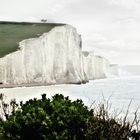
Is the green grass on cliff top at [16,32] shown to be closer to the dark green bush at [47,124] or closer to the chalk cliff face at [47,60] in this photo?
the chalk cliff face at [47,60]

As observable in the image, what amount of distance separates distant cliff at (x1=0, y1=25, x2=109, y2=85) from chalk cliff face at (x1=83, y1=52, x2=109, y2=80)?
2742cm

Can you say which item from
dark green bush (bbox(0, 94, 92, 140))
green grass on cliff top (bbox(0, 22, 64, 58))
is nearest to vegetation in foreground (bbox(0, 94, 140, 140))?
dark green bush (bbox(0, 94, 92, 140))

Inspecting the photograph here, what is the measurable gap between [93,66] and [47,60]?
183 ft

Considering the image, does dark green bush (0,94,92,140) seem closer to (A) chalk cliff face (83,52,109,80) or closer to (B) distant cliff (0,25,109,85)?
(B) distant cliff (0,25,109,85)

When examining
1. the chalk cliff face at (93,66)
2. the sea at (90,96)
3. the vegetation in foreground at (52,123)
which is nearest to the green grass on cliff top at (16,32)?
the chalk cliff face at (93,66)

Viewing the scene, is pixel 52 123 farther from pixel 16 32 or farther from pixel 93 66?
pixel 93 66

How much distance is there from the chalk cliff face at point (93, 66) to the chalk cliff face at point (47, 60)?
2992 cm

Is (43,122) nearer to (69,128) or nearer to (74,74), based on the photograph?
(69,128)

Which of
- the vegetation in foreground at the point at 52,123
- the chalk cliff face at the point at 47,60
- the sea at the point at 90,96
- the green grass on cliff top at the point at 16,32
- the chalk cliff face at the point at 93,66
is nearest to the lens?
the vegetation in foreground at the point at 52,123

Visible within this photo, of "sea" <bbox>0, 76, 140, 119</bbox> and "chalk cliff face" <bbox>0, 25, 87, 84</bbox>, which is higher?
"chalk cliff face" <bbox>0, 25, 87, 84</bbox>

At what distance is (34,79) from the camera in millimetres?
85250

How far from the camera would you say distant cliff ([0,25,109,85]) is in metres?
79.3

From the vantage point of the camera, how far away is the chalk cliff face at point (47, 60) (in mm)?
79312

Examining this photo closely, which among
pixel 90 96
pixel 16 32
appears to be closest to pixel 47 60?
pixel 16 32
